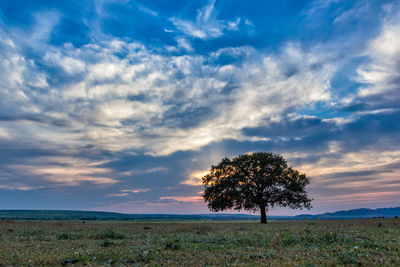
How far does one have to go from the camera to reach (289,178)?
53969 mm

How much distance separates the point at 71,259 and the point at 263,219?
154 feet

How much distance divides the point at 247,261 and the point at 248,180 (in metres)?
43.4

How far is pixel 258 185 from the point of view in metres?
54.1

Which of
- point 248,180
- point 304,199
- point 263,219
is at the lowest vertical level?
point 263,219

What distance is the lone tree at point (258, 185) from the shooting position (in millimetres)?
53594

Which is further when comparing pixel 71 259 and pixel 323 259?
pixel 71 259

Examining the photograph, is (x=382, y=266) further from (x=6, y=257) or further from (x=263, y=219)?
(x=263, y=219)

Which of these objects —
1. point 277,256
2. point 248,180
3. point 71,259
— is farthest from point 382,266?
point 248,180

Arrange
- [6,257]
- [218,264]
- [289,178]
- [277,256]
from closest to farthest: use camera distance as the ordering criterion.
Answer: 1. [218,264]
2. [277,256]
3. [6,257]
4. [289,178]

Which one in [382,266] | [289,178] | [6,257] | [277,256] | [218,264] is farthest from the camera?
[289,178]

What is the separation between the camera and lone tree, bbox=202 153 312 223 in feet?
176

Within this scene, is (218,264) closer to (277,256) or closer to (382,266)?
(277,256)

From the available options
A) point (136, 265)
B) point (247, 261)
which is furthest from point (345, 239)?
point (136, 265)

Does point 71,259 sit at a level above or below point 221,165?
below
